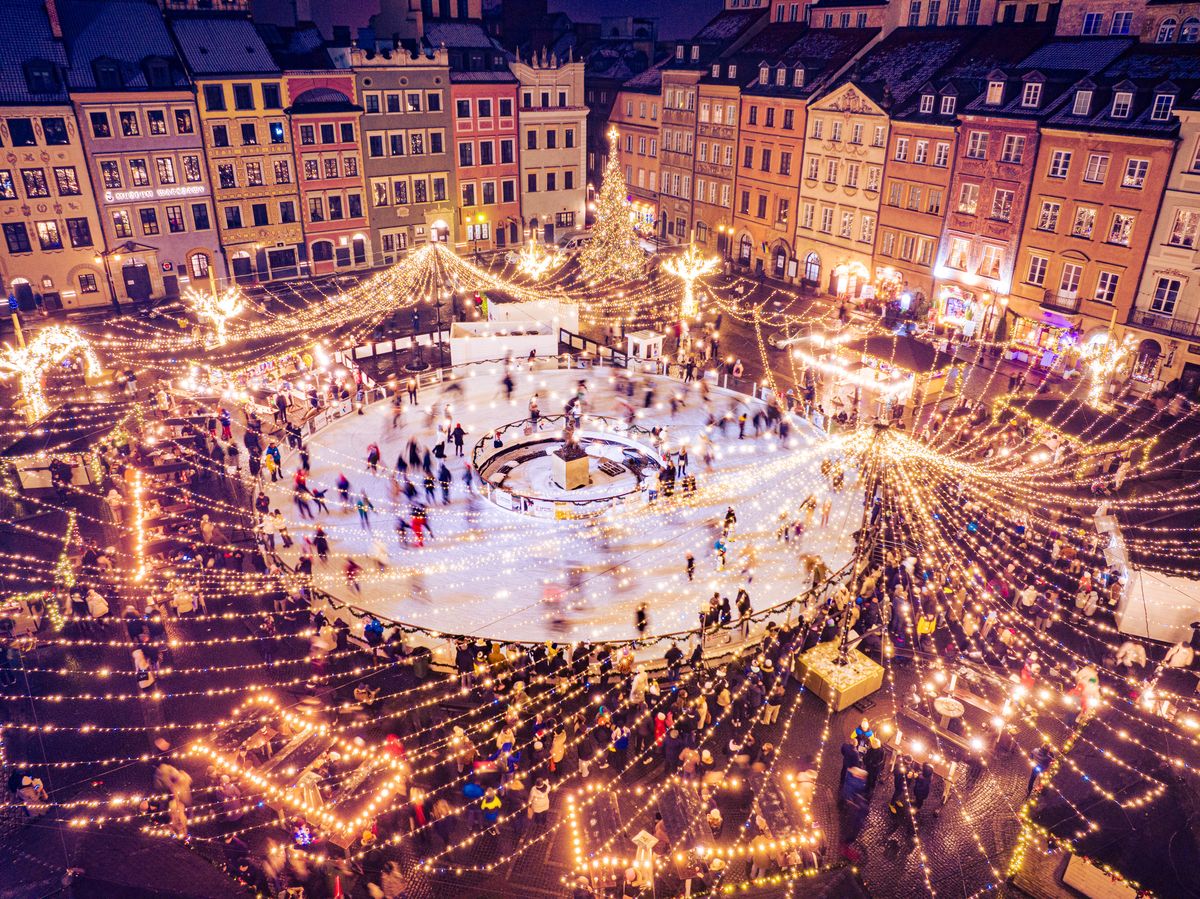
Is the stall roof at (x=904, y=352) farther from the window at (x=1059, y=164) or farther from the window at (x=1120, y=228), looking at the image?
the window at (x=1059, y=164)

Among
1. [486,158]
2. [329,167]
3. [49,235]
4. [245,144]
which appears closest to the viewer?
[49,235]

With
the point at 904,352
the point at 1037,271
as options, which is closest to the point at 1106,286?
the point at 1037,271

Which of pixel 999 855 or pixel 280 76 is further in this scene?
pixel 280 76

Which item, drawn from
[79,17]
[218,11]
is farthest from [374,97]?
[79,17]

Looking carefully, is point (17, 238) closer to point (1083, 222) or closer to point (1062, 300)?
point (1062, 300)

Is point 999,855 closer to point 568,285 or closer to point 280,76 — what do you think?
point 568,285

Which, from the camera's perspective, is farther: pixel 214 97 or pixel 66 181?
pixel 214 97

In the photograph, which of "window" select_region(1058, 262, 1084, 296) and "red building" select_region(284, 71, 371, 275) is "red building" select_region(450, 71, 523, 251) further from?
"window" select_region(1058, 262, 1084, 296)
